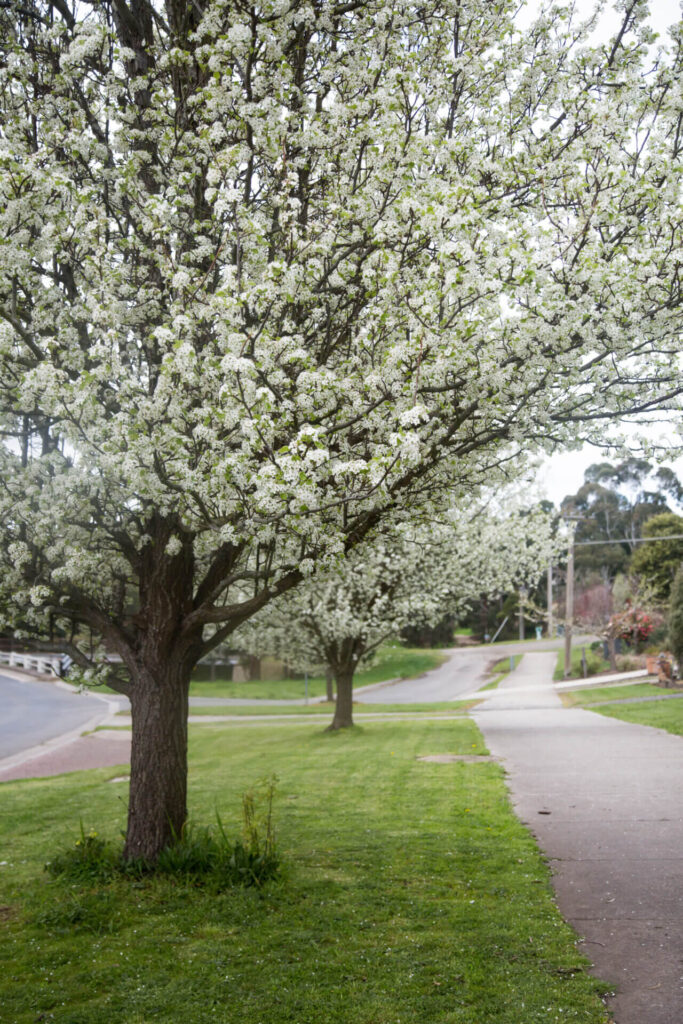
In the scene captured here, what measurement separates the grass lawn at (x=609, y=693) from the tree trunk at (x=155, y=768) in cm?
2533

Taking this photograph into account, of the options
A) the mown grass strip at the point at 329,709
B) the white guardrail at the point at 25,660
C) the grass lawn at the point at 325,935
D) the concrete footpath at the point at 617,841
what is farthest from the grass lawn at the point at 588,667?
the grass lawn at the point at 325,935

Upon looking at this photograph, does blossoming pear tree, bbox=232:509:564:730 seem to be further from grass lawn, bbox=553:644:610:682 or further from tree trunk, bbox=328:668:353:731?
grass lawn, bbox=553:644:610:682

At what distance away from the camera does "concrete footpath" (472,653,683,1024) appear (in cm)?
543

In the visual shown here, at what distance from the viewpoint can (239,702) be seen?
40688 millimetres

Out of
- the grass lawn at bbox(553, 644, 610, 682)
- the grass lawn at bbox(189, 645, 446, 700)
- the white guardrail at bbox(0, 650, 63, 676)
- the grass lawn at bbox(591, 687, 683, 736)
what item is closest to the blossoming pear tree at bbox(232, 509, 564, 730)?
the grass lawn at bbox(591, 687, 683, 736)

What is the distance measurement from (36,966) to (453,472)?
4917 millimetres

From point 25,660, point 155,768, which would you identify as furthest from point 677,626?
point 25,660

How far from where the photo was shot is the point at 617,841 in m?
9.05

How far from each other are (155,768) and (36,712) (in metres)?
26.3

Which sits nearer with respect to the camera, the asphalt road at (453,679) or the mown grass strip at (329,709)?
the mown grass strip at (329,709)

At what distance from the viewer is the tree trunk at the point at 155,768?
815 centimetres

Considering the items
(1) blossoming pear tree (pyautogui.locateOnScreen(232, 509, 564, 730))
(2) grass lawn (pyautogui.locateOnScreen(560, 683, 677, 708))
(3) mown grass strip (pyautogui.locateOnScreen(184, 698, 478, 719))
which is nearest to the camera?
(1) blossoming pear tree (pyautogui.locateOnScreen(232, 509, 564, 730))

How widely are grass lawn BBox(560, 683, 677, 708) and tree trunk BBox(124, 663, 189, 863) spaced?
25.3m

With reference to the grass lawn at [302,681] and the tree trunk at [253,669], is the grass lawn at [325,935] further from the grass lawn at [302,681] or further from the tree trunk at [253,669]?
the tree trunk at [253,669]
